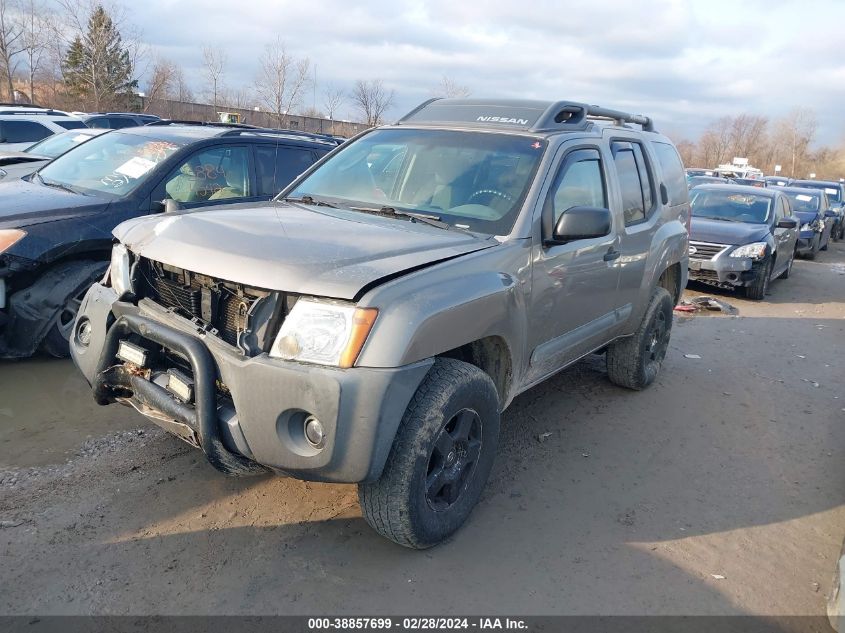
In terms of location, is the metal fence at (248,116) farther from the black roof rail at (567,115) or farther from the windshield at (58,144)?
the black roof rail at (567,115)

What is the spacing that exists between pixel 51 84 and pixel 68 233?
37.9 metres

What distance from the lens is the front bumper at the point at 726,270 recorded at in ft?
31.3

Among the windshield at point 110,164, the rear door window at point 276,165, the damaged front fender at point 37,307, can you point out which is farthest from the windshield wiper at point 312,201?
the rear door window at point 276,165

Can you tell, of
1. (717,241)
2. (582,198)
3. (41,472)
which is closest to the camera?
(41,472)

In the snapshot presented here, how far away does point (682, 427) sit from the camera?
490 cm

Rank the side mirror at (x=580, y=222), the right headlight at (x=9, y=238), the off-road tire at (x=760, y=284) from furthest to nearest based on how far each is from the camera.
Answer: the off-road tire at (x=760, y=284)
the right headlight at (x=9, y=238)
the side mirror at (x=580, y=222)

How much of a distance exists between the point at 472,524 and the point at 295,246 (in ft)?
5.38

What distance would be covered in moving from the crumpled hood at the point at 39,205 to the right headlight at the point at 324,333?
3010mm

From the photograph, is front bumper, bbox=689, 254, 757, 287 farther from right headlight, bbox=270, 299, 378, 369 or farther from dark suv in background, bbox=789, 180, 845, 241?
dark suv in background, bbox=789, 180, 845, 241

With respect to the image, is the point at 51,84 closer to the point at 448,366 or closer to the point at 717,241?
the point at 717,241

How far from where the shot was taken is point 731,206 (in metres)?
11.2

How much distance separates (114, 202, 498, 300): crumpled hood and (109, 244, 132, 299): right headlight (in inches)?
2.8

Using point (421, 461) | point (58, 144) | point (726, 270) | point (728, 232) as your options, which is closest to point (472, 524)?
point (421, 461)

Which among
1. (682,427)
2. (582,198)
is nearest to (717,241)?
(682,427)
